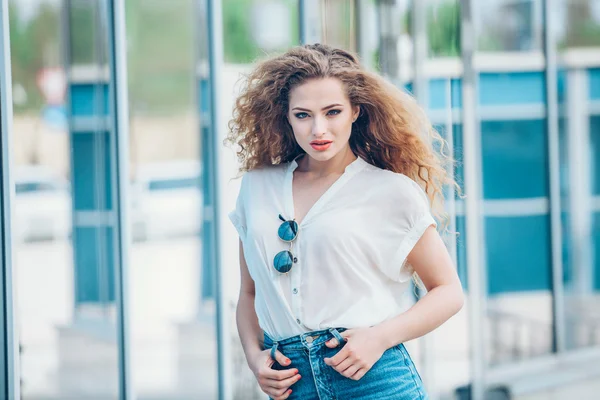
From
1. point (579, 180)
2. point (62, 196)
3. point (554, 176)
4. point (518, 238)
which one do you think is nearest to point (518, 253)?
point (518, 238)

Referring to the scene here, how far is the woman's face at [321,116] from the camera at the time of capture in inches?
58.5

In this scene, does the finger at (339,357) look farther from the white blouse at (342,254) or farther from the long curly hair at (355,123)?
the long curly hair at (355,123)

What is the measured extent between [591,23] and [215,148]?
8.69 ft

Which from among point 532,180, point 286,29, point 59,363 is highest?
point 286,29

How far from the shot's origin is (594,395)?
12.3ft

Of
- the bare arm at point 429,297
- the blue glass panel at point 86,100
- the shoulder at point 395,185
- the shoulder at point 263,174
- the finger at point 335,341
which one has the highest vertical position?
the blue glass panel at point 86,100

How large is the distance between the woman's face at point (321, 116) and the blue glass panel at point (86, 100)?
4446 millimetres

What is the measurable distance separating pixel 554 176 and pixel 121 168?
2.21 m

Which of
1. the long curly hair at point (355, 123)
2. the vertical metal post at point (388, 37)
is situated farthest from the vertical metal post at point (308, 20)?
the long curly hair at point (355, 123)

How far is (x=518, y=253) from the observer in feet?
13.1

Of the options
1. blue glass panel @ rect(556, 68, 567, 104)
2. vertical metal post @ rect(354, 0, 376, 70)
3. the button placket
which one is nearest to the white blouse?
the button placket

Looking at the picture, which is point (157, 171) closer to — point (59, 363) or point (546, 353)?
point (59, 363)

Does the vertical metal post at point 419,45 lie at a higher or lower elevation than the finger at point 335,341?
higher

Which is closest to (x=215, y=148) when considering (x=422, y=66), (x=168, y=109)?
(x=422, y=66)
